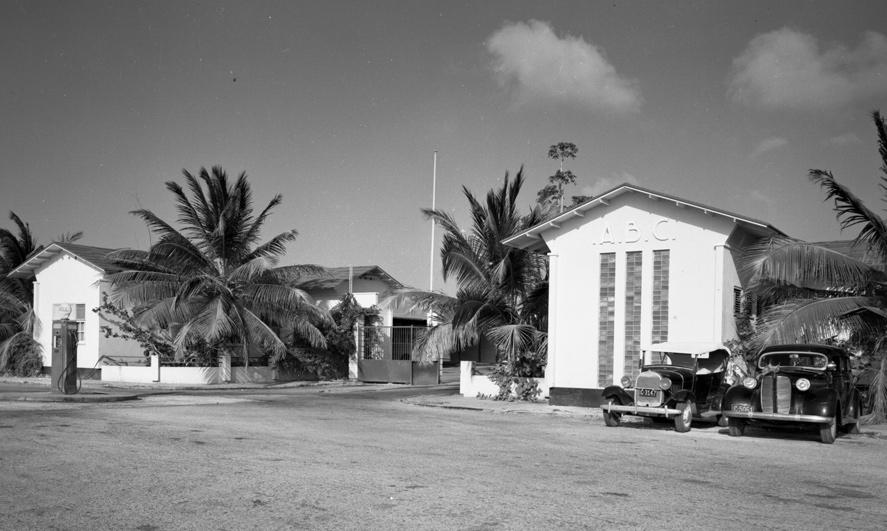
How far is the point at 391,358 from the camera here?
106ft

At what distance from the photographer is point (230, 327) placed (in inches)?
1112

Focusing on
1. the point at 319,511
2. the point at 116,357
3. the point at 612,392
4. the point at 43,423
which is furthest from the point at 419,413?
the point at 116,357

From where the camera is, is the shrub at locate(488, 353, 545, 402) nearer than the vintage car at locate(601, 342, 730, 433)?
No

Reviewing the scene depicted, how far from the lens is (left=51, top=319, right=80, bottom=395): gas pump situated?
70.6 ft

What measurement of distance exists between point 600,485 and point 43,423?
386 inches

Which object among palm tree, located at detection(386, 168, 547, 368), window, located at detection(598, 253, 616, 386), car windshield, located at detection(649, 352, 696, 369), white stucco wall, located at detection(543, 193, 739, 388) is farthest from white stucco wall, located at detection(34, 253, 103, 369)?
car windshield, located at detection(649, 352, 696, 369)

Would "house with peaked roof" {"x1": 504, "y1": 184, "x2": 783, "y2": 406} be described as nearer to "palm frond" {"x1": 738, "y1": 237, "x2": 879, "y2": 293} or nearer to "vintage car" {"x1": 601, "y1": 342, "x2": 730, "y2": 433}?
"palm frond" {"x1": 738, "y1": 237, "x2": 879, "y2": 293}

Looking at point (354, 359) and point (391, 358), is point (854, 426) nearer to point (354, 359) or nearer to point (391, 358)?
point (391, 358)

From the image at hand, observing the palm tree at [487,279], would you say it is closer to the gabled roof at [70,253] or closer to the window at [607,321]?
the window at [607,321]

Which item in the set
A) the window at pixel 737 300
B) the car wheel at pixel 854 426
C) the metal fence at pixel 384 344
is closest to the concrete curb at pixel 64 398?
the metal fence at pixel 384 344

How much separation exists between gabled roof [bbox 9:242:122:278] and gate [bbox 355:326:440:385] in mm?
9765

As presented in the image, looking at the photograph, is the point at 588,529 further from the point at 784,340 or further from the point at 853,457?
the point at 784,340

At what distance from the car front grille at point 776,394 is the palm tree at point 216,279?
1807 centimetres

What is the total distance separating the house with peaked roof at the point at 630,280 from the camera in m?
19.9
